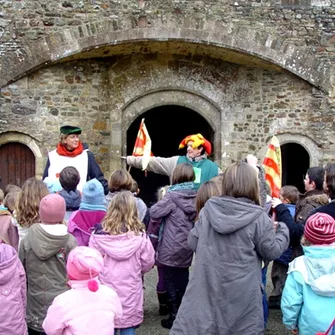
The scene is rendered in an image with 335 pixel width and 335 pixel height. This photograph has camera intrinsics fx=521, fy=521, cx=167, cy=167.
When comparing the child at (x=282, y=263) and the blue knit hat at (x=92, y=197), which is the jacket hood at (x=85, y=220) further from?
the child at (x=282, y=263)

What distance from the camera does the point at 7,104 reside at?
990 centimetres

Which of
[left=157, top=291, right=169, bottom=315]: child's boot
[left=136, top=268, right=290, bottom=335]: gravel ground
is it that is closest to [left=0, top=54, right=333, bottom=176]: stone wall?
[left=136, top=268, right=290, bottom=335]: gravel ground

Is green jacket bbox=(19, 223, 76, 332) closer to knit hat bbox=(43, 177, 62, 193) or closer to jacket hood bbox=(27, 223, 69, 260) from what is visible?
jacket hood bbox=(27, 223, 69, 260)

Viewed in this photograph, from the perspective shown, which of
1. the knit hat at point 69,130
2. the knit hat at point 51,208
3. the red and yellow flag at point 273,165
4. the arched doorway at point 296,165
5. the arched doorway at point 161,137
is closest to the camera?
the knit hat at point 51,208

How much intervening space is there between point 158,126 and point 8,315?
12084 millimetres

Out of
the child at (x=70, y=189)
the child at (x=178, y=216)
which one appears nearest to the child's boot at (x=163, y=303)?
the child at (x=178, y=216)

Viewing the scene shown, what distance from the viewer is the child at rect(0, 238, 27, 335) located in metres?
3.40

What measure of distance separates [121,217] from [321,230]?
56.4 inches

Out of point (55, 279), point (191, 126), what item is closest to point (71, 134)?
point (55, 279)

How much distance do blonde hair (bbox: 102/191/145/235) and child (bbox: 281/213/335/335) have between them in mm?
1220

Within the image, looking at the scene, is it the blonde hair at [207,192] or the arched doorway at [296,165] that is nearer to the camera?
the blonde hair at [207,192]

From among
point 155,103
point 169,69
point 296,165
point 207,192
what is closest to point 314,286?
point 207,192

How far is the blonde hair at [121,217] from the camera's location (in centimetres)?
379

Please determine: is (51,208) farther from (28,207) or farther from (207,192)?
(207,192)
